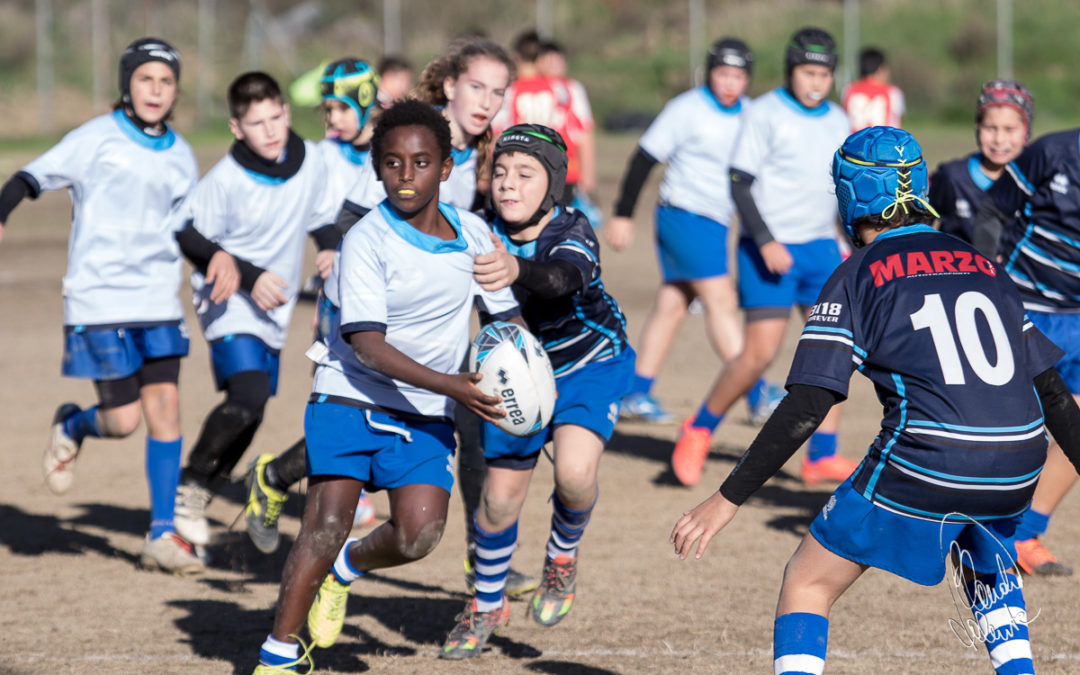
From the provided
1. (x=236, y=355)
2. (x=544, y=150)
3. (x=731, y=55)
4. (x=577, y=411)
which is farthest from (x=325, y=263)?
(x=731, y=55)

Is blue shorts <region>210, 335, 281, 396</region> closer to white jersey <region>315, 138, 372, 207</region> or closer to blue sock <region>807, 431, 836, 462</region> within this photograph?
white jersey <region>315, 138, 372, 207</region>

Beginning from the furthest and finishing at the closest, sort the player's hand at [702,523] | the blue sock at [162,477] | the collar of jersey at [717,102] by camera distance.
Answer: the collar of jersey at [717,102]
the blue sock at [162,477]
the player's hand at [702,523]

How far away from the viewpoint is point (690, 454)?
7270 mm

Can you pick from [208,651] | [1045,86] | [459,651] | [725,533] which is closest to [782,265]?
[725,533]

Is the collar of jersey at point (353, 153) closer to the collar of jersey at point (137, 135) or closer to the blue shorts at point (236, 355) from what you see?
→ the collar of jersey at point (137, 135)

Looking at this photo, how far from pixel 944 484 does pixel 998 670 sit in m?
0.64

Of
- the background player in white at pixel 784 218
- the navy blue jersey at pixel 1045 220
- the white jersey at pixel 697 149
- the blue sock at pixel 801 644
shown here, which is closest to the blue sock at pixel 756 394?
the white jersey at pixel 697 149

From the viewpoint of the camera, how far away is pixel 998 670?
3576 millimetres

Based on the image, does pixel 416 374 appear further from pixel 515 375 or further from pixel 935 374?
pixel 935 374

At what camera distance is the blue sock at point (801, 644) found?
3.33 meters

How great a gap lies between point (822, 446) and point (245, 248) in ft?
10.7

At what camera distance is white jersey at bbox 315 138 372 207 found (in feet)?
21.4

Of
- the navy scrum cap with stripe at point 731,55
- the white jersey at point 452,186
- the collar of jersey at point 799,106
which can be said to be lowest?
the white jersey at point 452,186

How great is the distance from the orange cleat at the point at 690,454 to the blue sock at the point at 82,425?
3.00 meters
